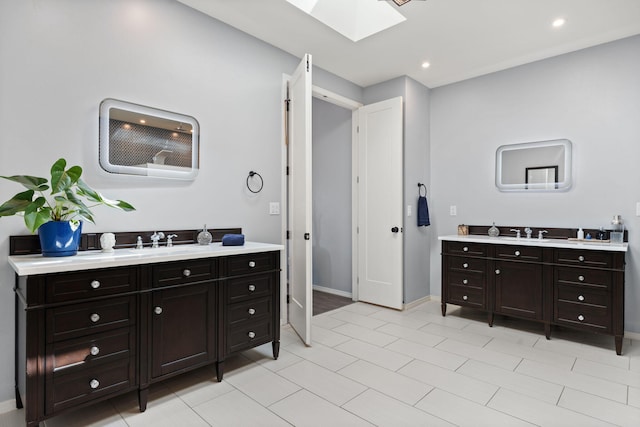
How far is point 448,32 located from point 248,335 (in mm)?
3089

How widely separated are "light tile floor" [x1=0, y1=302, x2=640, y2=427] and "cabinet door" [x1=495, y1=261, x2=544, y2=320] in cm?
23

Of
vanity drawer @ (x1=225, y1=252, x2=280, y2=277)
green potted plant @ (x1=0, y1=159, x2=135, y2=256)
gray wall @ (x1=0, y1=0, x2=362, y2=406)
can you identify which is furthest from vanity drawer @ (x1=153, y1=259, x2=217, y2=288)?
gray wall @ (x1=0, y1=0, x2=362, y2=406)

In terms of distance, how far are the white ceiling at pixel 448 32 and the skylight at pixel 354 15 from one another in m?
0.06

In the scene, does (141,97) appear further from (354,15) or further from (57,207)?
(354,15)

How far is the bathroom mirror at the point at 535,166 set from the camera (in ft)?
11.5

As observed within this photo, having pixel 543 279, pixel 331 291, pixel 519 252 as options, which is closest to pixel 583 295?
pixel 543 279

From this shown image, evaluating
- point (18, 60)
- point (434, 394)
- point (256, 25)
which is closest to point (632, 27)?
point (256, 25)

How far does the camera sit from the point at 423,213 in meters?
4.21

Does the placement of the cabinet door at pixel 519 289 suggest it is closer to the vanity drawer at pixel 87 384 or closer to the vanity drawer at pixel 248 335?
the vanity drawer at pixel 248 335

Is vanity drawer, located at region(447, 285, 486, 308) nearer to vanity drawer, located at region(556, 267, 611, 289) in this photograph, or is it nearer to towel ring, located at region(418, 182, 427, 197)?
vanity drawer, located at region(556, 267, 611, 289)

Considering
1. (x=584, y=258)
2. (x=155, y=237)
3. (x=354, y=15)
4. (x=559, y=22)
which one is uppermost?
(x=354, y=15)

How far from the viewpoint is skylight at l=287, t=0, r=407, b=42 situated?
113 inches

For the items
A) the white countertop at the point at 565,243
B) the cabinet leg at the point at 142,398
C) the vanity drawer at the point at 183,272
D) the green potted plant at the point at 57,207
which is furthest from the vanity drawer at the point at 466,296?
the green potted plant at the point at 57,207

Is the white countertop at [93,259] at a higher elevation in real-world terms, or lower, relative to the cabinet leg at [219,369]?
higher
